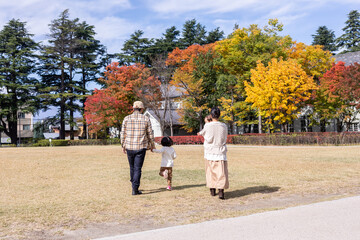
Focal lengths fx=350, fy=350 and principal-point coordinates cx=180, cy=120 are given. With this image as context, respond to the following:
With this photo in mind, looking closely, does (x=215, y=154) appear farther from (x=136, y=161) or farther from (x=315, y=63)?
(x=315, y=63)

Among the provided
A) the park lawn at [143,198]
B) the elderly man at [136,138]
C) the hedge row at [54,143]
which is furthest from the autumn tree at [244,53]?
the elderly man at [136,138]

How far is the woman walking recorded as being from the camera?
654cm

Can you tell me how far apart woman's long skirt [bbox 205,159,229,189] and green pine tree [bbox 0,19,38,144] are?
4571 centimetres

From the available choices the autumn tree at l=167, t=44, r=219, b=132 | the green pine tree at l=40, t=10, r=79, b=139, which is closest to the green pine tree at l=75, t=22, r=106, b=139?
the green pine tree at l=40, t=10, r=79, b=139

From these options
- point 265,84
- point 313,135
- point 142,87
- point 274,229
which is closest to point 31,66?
point 142,87

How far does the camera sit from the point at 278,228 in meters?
4.17

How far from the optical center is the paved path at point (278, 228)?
12.6 feet

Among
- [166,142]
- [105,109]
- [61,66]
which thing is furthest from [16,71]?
[166,142]

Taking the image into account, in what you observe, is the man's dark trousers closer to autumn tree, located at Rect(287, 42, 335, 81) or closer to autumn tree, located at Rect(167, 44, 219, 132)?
autumn tree, located at Rect(167, 44, 219, 132)

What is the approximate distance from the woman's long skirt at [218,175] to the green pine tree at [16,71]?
45.7 m

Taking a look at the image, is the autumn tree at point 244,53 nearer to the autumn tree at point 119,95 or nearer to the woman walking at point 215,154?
the autumn tree at point 119,95

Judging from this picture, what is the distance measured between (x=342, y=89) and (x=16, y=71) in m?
41.3

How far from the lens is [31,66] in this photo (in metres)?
49.3

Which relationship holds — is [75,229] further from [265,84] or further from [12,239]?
[265,84]
